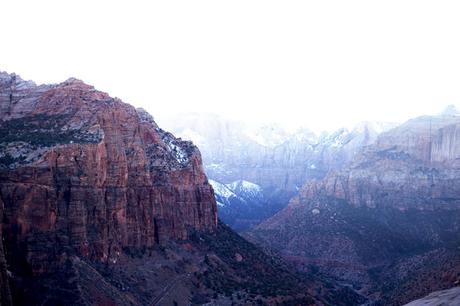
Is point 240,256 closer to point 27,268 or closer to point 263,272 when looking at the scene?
point 263,272

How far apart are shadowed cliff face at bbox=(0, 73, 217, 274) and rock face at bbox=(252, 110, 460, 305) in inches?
1753

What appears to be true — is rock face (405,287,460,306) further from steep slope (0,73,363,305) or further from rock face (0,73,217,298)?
rock face (0,73,217,298)

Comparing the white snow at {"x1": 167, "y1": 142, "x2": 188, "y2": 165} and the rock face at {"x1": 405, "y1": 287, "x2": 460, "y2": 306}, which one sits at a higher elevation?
the white snow at {"x1": 167, "y1": 142, "x2": 188, "y2": 165}

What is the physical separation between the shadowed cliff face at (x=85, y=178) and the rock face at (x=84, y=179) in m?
0.11

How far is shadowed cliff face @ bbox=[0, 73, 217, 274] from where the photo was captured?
6900 cm

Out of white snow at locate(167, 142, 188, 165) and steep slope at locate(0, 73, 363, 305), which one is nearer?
steep slope at locate(0, 73, 363, 305)

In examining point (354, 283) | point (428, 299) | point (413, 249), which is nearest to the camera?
point (428, 299)

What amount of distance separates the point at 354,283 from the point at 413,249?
19.2 metres

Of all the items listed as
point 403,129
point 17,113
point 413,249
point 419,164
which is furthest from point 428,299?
point 403,129

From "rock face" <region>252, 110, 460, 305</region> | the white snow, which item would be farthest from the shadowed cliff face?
"rock face" <region>252, 110, 460, 305</region>

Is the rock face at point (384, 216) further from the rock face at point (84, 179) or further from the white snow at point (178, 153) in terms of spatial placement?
the rock face at point (84, 179)

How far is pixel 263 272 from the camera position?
9819cm

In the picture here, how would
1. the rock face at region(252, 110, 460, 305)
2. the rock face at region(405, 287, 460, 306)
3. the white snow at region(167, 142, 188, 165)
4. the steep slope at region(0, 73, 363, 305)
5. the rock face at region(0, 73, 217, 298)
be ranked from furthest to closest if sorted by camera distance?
the rock face at region(252, 110, 460, 305) < the white snow at region(167, 142, 188, 165) < the rock face at region(0, 73, 217, 298) < the steep slope at region(0, 73, 363, 305) < the rock face at region(405, 287, 460, 306)

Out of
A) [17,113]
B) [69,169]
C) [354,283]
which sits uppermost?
[17,113]
